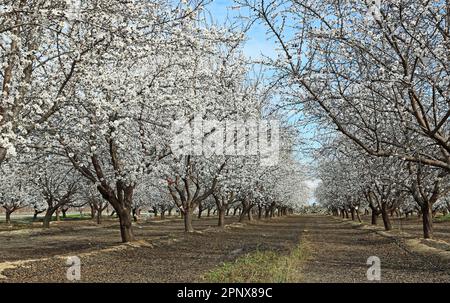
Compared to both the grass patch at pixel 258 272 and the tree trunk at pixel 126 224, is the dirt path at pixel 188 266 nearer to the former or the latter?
the grass patch at pixel 258 272

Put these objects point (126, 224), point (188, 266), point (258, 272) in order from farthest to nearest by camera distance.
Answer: point (126, 224), point (188, 266), point (258, 272)

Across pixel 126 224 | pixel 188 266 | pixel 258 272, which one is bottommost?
pixel 188 266

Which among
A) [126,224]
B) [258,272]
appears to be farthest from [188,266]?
[126,224]

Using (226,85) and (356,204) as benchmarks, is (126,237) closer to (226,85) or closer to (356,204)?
(226,85)

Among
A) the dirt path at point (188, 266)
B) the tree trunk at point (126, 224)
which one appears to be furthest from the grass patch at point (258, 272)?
the tree trunk at point (126, 224)

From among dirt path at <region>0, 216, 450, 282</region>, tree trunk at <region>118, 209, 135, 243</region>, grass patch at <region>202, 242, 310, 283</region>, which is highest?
tree trunk at <region>118, 209, 135, 243</region>

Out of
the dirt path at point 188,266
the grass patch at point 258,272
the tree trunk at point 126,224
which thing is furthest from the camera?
the tree trunk at point 126,224

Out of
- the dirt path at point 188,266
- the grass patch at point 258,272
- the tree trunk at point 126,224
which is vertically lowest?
the dirt path at point 188,266

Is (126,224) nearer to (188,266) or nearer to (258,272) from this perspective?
(188,266)

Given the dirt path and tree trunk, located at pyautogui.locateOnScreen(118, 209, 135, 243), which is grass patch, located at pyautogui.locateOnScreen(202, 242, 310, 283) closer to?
the dirt path

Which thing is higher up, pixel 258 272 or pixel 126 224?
pixel 126 224

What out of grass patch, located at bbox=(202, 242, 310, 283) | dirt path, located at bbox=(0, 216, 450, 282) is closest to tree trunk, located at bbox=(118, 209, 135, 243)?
dirt path, located at bbox=(0, 216, 450, 282)

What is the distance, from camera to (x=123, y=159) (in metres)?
21.3
